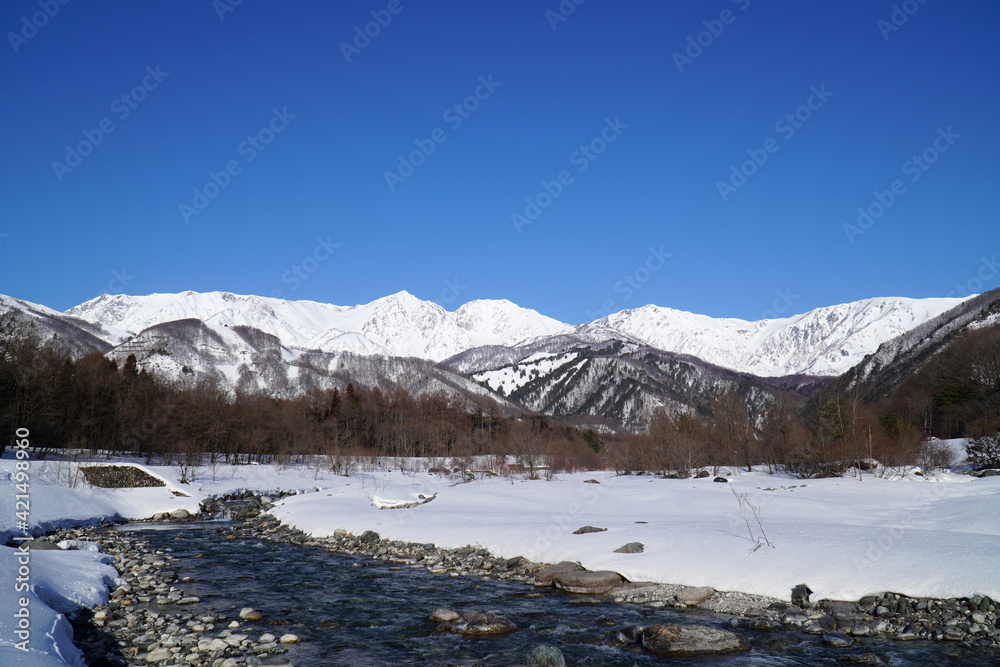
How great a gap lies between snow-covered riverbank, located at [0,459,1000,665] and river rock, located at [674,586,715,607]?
0.57 meters

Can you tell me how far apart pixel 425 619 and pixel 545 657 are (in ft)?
14.1

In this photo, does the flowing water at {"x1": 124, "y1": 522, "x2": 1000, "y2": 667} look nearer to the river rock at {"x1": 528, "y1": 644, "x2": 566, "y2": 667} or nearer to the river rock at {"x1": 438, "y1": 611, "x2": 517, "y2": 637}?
the river rock at {"x1": 438, "y1": 611, "x2": 517, "y2": 637}

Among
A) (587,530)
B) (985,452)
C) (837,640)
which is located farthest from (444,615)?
(985,452)

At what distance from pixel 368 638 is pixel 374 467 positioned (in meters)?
70.2

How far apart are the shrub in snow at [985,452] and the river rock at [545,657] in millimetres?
49787

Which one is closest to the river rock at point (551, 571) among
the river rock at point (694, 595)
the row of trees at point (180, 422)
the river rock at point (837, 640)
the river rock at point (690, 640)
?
the river rock at point (694, 595)

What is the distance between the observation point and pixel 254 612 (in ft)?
44.1

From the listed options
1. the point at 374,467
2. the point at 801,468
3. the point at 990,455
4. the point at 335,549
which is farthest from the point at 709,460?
the point at 335,549

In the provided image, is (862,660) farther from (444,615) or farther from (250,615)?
(250,615)

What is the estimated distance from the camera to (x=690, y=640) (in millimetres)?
11211

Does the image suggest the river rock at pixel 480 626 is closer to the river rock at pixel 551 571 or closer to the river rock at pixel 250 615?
the river rock at pixel 551 571

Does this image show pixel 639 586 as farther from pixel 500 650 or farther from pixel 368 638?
pixel 368 638

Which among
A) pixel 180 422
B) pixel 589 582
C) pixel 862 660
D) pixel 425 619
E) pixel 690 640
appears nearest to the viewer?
pixel 862 660

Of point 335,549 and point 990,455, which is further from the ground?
point 990,455
